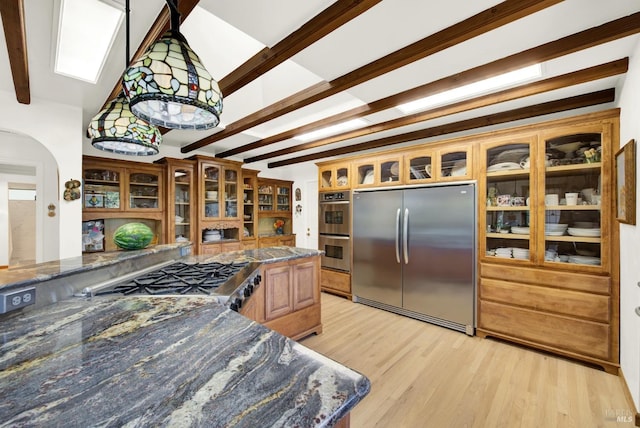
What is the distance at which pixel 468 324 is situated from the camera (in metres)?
2.87

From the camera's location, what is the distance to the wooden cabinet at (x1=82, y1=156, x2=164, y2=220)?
137 inches

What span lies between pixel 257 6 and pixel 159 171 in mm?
3276

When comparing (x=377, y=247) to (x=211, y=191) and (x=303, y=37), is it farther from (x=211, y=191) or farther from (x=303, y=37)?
(x=211, y=191)

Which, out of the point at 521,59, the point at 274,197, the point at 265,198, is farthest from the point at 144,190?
the point at 521,59

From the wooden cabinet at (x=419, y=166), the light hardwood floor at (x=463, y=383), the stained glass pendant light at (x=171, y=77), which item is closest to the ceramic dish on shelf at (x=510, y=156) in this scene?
the wooden cabinet at (x=419, y=166)

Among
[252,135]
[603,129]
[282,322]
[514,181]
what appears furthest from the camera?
[252,135]

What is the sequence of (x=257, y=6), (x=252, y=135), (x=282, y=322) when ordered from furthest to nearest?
1. (x=252, y=135)
2. (x=282, y=322)
3. (x=257, y=6)

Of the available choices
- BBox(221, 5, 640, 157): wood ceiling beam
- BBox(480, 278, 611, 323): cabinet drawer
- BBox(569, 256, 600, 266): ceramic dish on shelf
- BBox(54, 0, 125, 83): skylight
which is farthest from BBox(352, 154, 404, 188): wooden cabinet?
BBox(54, 0, 125, 83): skylight

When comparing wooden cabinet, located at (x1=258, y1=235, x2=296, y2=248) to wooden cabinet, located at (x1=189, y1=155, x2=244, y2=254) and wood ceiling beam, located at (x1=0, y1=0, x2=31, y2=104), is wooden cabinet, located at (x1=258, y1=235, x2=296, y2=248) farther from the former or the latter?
wood ceiling beam, located at (x1=0, y1=0, x2=31, y2=104)

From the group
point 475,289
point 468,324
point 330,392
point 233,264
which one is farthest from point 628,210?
point 233,264

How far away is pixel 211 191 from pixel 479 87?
3.85 meters

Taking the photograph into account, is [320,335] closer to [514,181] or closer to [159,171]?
[514,181]

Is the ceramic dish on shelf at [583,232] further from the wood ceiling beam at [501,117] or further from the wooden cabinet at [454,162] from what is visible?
the wood ceiling beam at [501,117]

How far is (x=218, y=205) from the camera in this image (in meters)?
4.38
